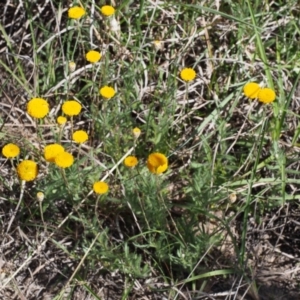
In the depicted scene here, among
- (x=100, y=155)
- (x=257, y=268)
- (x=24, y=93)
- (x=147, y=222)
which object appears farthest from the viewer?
(x=24, y=93)

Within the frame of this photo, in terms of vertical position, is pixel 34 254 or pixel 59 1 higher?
pixel 59 1

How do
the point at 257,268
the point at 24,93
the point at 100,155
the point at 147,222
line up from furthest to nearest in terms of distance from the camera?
the point at 24,93 → the point at 100,155 → the point at 257,268 → the point at 147,222

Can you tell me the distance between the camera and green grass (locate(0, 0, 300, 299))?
2062 mm

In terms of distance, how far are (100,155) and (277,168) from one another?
627 mm

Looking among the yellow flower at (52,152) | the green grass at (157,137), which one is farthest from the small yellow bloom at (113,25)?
the yellow flower at (52,152)

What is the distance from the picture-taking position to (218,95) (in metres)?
2.47

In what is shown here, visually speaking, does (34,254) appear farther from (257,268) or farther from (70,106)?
(257,268)

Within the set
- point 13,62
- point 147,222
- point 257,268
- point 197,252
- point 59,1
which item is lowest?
point 257,268

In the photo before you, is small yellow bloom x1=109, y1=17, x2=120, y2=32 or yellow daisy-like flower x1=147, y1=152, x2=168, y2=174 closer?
yellow daisy-like flower x1=147, y1=152, x2=168, y2=174

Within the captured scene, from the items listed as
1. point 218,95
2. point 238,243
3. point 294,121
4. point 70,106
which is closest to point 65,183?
point 70,106

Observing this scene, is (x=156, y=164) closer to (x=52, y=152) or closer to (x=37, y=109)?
(x=52, y=152)

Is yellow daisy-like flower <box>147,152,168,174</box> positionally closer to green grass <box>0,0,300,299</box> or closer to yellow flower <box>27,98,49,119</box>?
green grass <box>0,0,300,299</box>

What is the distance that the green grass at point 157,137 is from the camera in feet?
6.77

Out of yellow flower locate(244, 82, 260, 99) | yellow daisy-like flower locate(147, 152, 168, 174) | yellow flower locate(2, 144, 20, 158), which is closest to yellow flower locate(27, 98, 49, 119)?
yellow flower locate(2, 144, 20, 158)
